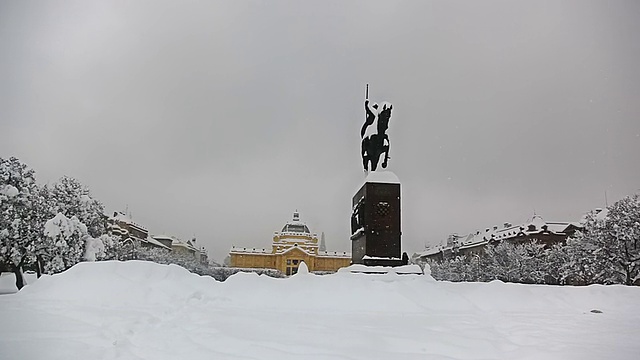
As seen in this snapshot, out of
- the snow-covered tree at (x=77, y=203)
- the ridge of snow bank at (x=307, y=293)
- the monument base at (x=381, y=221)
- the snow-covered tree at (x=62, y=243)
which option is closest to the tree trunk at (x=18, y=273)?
the snow-covered tree at (x=62, y=243)

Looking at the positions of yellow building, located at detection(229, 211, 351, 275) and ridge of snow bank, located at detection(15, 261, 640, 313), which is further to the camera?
yellow building, located at detection(229, 211, 351, 275)

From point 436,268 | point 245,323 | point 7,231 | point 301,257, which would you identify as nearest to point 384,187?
point 245,323

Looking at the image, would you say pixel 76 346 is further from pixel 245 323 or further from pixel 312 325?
pixel 312 325

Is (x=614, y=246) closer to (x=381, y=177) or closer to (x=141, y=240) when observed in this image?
(x=381, y=177)

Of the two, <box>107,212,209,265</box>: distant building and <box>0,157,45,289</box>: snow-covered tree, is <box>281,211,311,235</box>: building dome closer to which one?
<box>107,212,209,265</box>: distant building

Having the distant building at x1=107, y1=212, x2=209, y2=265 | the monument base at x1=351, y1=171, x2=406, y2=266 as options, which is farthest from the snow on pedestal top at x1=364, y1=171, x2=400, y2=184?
the distant building at x1=107, y1=212, x2=209, y2=265

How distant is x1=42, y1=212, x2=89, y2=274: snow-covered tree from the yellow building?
34488 mm

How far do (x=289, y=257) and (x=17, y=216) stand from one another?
40.4 m

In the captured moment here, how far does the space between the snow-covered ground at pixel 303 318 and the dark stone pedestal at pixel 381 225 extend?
2.58 m

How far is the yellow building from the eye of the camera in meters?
59.2

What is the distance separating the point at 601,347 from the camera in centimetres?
582

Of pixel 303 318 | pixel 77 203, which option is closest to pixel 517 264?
pixel 77 203

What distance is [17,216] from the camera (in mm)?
21672

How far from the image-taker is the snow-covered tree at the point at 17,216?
2105cm
